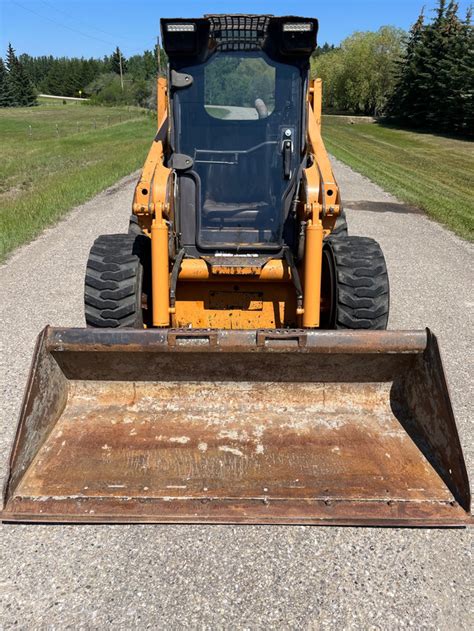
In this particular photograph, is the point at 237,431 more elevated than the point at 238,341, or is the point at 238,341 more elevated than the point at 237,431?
the point at 238,341

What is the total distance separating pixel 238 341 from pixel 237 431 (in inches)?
22.4

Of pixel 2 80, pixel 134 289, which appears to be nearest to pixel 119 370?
pixel 134 289

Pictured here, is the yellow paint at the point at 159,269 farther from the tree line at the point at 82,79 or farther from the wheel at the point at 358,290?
the tree line at the point at 82,79

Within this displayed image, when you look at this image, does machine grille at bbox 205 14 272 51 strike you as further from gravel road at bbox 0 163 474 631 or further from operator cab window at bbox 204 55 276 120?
gravel road at bbox 0 163 474 631

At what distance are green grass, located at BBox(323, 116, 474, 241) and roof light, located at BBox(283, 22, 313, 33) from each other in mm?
7873

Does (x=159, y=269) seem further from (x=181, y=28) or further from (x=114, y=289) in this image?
(x=181, y=28)

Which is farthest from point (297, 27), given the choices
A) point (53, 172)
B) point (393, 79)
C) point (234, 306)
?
point (393, 79)

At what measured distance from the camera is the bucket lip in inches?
140

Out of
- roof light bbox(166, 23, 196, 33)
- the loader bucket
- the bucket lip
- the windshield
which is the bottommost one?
the loader bucket

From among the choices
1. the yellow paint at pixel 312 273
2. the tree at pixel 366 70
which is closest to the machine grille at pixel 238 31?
the yellow paint at pixel 312 273

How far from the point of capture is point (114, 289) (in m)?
4.30

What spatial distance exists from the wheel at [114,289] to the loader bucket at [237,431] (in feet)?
1.89

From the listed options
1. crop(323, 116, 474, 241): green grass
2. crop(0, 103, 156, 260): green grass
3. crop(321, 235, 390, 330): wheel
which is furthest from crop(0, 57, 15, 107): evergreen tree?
crop(321, 235, 390, 330): wheel

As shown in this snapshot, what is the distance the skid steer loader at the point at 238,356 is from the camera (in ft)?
10.2
